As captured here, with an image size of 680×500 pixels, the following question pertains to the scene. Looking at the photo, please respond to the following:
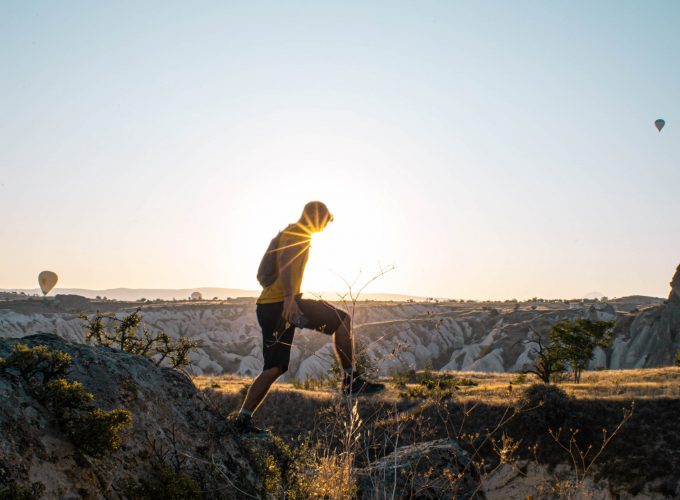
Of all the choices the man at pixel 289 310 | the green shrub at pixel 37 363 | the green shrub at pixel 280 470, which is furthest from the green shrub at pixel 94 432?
the man at pixel 289 310

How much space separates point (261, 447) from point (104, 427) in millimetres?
2154

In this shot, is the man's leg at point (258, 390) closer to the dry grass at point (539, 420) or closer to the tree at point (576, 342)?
the dry grass at point (539, 420)

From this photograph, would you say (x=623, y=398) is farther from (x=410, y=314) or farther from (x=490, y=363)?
(x=410, y=314)

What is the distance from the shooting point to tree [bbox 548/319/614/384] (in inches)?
1303

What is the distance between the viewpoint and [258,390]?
6070 millimetres

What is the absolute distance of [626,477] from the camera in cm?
1370

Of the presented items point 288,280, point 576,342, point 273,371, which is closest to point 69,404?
point 273,371

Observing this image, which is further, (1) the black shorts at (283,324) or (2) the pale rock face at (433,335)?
(2) the pale rock face at (433,335)

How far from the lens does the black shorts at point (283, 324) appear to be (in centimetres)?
626

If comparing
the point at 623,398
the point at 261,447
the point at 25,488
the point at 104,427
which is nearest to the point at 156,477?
the point at 104,427

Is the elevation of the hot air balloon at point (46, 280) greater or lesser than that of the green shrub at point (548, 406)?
greater

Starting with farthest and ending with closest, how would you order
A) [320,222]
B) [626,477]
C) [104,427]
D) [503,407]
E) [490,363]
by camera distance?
1. [490,363]
2. [503,407]
3. [626,477]
4. [320,222]
5. [104,427]

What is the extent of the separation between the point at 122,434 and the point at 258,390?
2395mm

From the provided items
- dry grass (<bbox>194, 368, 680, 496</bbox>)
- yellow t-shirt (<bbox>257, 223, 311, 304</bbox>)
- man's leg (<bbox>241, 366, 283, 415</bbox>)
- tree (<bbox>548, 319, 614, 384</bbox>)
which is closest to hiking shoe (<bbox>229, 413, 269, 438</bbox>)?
man's leg (<bbox>241, 366, 283, 415</bbox>)
